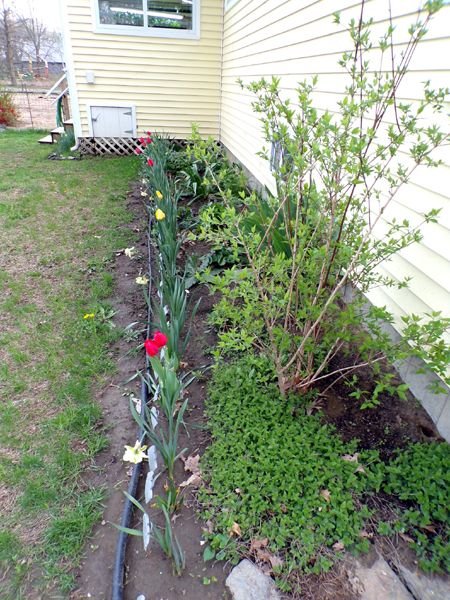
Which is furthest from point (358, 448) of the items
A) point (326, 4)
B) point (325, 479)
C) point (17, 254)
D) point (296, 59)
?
point (17, 254)

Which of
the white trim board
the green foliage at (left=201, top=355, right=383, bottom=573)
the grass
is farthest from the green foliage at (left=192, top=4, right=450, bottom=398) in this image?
the white trim board

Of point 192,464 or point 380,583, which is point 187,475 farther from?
point 380,583

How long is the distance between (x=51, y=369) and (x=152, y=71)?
635cm

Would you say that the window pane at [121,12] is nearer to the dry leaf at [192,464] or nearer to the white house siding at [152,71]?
the white house siding at [152,71]

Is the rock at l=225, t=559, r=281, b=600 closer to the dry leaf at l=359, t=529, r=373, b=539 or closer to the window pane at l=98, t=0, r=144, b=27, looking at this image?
the dry leaf at l=359, t=529, r=373, b=539

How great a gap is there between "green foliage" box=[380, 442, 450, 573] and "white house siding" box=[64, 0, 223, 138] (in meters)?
7.23

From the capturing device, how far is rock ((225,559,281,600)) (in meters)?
1.43

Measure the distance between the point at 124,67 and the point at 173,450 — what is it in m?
7.18

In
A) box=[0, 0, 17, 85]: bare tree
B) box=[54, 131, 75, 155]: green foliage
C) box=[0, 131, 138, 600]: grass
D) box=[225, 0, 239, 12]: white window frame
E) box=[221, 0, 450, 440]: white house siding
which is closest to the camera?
box=[0, 131, 138, 600]: grass

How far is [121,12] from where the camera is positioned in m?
6.73

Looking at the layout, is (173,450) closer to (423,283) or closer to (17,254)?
(423,283)

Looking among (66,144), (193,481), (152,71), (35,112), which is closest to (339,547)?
(193,481)

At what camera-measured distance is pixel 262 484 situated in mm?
1743

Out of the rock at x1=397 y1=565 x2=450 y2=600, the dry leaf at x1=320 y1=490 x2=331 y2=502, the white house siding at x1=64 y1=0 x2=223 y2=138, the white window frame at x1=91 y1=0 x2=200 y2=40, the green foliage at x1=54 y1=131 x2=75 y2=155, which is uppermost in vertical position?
the white window frame at x1=91 y1=0 x2=200 y2=40
